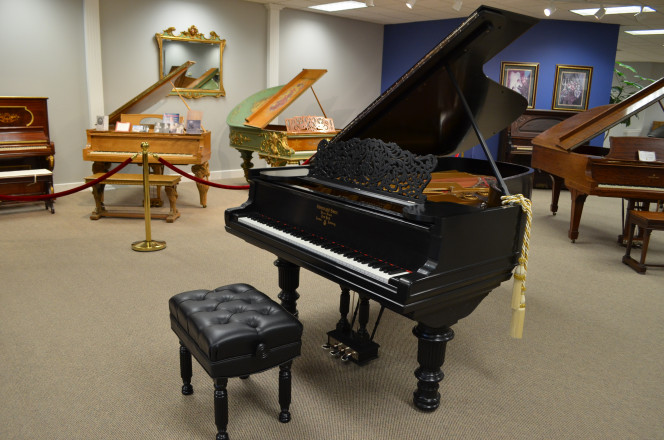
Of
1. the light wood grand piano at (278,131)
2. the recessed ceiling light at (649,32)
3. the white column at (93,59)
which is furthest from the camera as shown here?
the recessed ceiling light at (649,32)

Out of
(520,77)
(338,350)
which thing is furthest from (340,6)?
(338,350)

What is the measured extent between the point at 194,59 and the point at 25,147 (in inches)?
113

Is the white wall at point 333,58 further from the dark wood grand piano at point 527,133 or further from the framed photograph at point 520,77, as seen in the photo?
the dark wood grand piano at point 527,133

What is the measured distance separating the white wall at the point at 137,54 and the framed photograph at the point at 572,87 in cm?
390

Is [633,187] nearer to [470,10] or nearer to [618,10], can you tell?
[618,10]

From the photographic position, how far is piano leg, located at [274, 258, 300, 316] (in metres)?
3.02

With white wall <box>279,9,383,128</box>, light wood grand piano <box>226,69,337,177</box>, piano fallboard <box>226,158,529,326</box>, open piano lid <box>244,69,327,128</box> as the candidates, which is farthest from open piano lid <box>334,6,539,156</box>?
white wall <box>279,9,383,128</box>

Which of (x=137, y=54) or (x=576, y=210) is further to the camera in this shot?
(x=137, y=54)

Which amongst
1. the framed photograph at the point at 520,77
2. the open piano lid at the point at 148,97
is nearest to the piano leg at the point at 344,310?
the open piano lid at the point at 148,97

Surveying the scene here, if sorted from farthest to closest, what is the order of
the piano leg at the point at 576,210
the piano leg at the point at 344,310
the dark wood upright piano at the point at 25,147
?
the dark wood upright piano at the point at 25,147 < the piano leg at the point at 576,210 < the piano leg at the point at 344,310

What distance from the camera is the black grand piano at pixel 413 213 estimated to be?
203 cm

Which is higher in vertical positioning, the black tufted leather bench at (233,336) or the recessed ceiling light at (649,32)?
the recessed ceiling light at (649,32)

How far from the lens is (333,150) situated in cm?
250

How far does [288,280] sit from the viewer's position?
304cm
